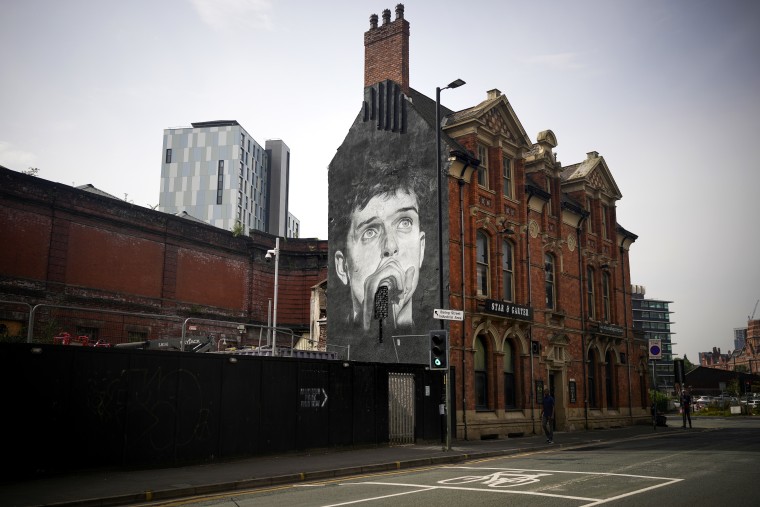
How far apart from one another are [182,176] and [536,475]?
82.5 m

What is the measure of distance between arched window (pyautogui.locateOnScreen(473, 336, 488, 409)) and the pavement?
5.43m

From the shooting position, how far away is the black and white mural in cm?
2511

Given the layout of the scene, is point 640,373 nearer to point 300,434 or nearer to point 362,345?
point 362,345

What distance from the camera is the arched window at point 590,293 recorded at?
34.9m

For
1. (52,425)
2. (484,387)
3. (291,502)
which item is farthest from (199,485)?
(484,387)

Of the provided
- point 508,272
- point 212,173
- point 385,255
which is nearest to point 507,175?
point 508,272

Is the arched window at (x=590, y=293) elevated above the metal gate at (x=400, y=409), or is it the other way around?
the arched window at (x=590, y=293)

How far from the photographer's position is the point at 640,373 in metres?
39.5

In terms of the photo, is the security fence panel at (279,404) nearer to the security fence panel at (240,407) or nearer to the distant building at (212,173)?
the security fence panel at (240,407)

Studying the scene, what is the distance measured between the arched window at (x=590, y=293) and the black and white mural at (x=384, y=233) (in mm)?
13310

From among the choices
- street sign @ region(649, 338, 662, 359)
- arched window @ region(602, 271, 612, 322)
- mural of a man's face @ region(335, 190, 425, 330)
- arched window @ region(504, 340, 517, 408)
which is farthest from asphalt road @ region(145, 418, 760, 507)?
arched window @ region(602, 271, 612, 322)

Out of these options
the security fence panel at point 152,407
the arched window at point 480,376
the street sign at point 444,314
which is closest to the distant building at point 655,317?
the arched window at point 480,376

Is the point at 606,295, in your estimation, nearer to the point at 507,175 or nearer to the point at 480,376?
the point at 507,175

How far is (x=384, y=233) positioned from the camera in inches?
1051
